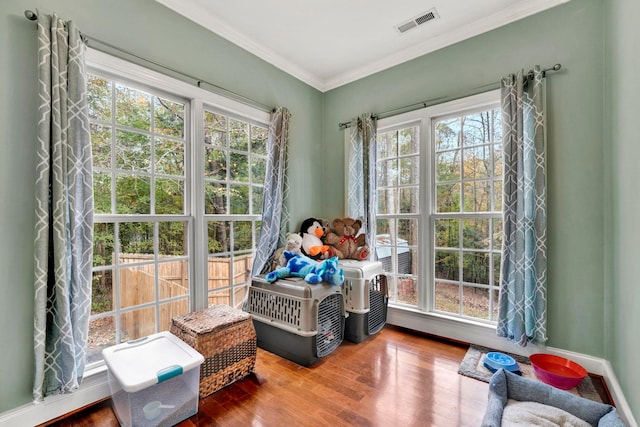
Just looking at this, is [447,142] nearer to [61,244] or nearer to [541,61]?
[541,61]

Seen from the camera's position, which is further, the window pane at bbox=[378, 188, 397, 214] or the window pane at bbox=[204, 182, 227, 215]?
the window pane at bbox=[378, 188, 397, 214]

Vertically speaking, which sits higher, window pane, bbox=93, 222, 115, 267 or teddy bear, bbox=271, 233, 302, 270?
window pane, bbox=93, 222, 115, 267

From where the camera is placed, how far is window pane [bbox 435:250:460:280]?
2.59 metres

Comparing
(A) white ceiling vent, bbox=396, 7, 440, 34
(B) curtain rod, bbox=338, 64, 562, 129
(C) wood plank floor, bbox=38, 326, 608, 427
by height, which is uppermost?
(A) white ceiling vent, bbox=396, 7, 440, 34

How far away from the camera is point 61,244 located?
1503 millimetres

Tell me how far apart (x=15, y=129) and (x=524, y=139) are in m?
3.10

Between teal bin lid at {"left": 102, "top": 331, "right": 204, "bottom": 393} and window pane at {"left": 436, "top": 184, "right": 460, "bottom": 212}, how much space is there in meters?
2.25

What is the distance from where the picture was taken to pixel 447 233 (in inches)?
104

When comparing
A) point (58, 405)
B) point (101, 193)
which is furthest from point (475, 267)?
point (58, 405)

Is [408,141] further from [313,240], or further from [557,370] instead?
[557,370]

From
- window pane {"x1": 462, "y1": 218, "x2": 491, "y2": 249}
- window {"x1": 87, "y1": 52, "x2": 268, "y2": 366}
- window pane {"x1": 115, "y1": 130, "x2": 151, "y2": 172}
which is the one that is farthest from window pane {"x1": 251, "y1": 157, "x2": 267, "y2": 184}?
window pane {"x1": 462, "y1": 218, "x2": 491, "y2": 249}

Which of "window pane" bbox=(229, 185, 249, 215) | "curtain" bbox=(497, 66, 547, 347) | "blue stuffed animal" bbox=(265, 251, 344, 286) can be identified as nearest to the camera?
"curtain" bbox=(497, 66, 547, 347)

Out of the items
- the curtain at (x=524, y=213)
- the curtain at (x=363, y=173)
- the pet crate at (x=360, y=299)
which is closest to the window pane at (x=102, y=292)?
the pet crate at (x=360, y=299)

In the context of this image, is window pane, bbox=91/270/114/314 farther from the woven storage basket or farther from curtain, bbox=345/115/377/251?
curtain, bbox=345/115/377/251
